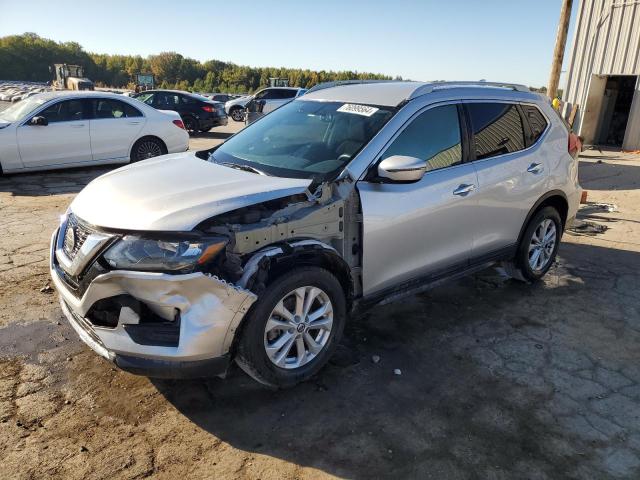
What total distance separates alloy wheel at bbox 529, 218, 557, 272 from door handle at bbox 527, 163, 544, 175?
542mm

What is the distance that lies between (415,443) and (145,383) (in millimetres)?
1714

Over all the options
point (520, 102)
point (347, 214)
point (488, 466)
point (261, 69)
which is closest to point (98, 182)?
point (347, 214)

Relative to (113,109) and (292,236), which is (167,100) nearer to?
(113,109)

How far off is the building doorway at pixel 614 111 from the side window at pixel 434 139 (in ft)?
49.3

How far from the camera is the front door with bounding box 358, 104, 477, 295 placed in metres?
3.27

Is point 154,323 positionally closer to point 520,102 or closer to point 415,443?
point 415,443

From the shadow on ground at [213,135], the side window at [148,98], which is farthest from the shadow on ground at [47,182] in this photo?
the side window at [148,98]

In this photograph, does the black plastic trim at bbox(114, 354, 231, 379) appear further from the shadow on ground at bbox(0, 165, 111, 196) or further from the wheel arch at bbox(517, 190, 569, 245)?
the shadow on ground at bbox(0, 165, 111, 196)

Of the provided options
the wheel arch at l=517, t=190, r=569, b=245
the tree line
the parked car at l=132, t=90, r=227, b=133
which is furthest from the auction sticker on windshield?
the tree line

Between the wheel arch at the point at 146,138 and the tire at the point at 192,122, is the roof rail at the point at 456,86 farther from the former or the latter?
the tire at the point at 192,122

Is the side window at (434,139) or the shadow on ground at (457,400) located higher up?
the side window at (434,139)

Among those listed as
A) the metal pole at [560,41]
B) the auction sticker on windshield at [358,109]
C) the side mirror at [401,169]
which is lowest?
the side mirror at [401,169]

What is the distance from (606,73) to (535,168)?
43.8ft

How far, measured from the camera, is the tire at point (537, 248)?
4.62 m
